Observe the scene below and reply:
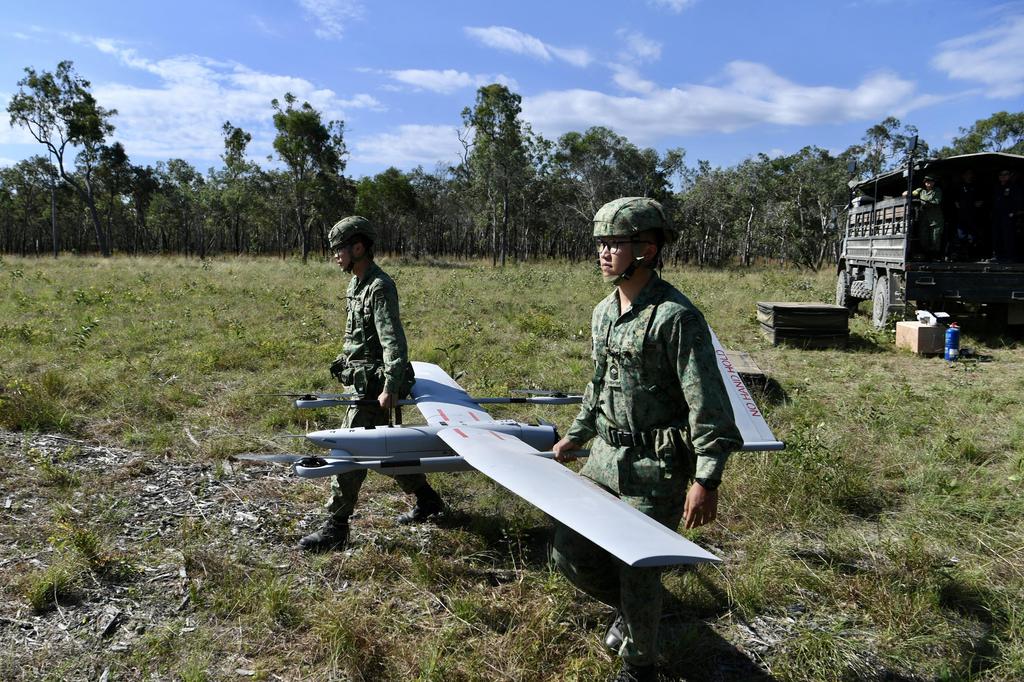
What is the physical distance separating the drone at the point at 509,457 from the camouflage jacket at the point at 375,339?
0.20m

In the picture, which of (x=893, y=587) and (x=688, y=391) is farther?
(x=893, y=587)

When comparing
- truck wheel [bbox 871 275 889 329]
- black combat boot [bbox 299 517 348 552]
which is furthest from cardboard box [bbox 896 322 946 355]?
black combat boot [bbox 299 517 348 552]

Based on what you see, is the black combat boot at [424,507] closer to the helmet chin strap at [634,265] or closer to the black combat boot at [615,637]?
the black combat boot at [615,637]

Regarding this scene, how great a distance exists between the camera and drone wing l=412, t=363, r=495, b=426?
397 centimetres

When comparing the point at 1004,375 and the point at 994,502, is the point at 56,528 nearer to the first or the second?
the point at 994,502

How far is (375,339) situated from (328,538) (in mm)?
1368

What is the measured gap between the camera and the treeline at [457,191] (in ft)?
121

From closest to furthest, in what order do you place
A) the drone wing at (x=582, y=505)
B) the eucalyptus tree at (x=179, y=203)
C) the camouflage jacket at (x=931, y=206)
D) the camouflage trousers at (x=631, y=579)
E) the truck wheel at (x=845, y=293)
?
1. the drone wing at (x=582, y=505)
2. the camouflage trousers at (x=631, y=579)
3. the camouflage jacket at (x=931, y=206)
4. the truck wheel at (x=845, y=293)
5. the eucalyptus tree at (x=179, y=203)

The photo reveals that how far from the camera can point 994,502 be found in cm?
430

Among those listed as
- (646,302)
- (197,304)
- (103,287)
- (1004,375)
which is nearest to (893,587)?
(646,302)

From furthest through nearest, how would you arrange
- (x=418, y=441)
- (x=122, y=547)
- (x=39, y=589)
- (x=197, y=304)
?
1. (x=197, y=304)
2. (x=122, y=547)
3. (x=418, y=441)
4. (x=39, y=589)

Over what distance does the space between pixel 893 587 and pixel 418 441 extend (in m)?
2.74

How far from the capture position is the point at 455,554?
4.04m

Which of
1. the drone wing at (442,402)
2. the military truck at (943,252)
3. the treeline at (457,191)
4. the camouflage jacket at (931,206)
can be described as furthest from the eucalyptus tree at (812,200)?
the drone wing at (442,402)
